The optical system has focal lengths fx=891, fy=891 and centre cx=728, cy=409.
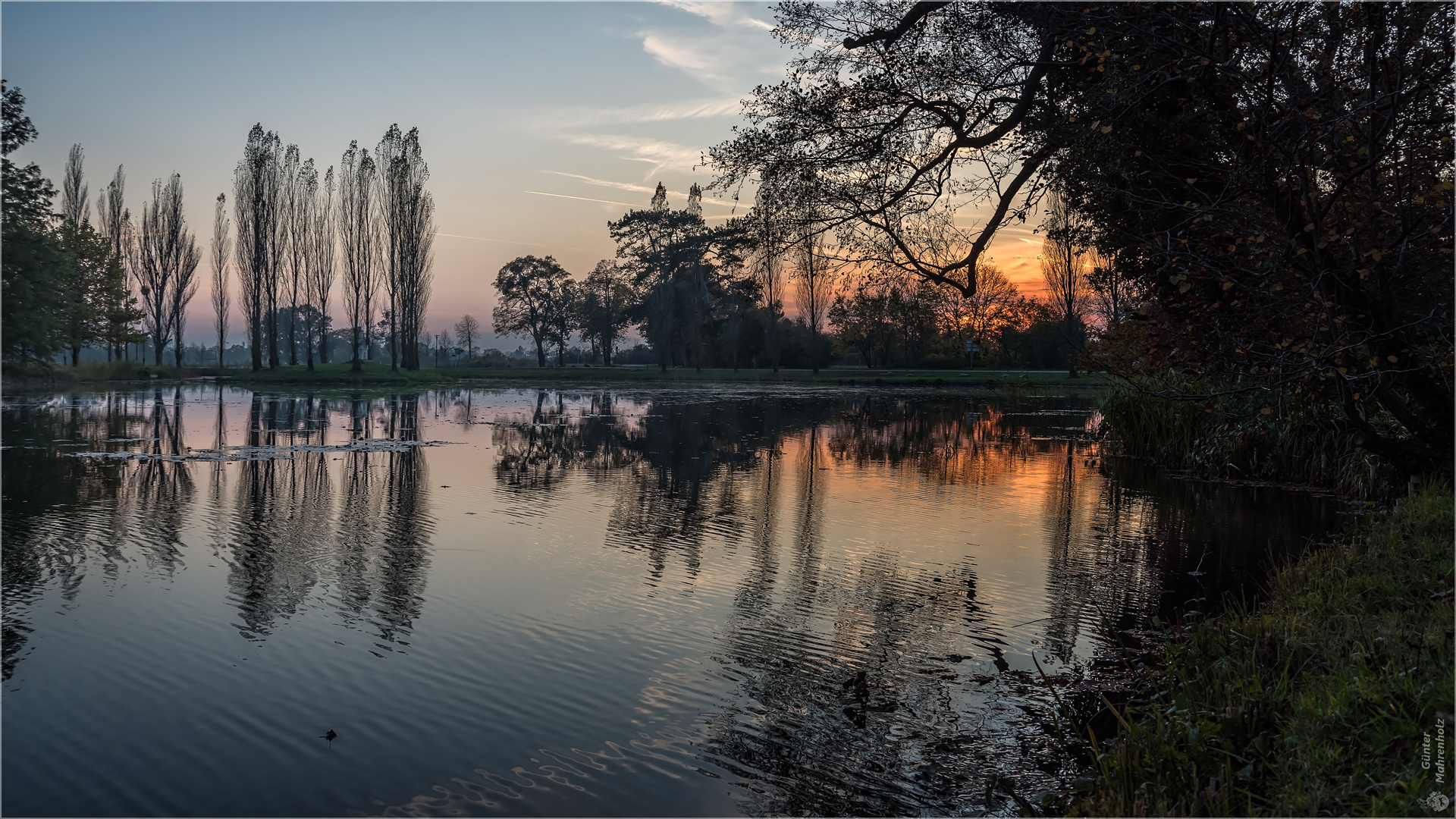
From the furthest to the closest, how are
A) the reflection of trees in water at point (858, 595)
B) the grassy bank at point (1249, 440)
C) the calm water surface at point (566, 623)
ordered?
the grassy bank at point (1249, 440) < the reflection of trees in water at point (858, 595) < the calm water surface at point (566, 623)

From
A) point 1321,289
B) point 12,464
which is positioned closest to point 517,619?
point 1321,289

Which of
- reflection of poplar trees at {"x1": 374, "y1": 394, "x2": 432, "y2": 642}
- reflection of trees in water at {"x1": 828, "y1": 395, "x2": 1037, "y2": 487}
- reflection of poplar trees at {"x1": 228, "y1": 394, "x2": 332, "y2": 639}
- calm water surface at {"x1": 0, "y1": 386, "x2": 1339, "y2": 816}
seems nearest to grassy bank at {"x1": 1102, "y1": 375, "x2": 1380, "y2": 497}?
calm water surface at {"x1": 0, "y1": 386, "x2": 1339, "y2": 816}

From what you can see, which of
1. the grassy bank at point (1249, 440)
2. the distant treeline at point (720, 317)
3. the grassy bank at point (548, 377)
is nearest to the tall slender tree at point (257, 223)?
the grassy bank at point (548, 377)

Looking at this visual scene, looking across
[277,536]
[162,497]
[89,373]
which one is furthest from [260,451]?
[89,373]

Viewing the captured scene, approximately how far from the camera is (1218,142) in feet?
29.4

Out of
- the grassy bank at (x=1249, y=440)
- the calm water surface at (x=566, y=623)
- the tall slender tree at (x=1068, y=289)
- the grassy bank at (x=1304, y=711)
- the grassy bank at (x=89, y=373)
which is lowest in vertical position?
the calm water surface at (x=566, y=623)

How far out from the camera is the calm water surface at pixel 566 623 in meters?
4.80

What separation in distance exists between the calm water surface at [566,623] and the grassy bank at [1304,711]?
698 millimetres

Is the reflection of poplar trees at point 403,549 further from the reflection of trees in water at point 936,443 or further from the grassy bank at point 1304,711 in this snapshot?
the reflection of trees in water at point 936,443

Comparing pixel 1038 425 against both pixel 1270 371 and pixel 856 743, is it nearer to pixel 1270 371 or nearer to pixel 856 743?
pixel 1270 371

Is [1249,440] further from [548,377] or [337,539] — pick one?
[548,377]

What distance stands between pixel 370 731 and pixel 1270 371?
7.19 metres

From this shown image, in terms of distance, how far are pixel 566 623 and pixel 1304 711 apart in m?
5.19

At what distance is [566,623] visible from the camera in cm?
745
